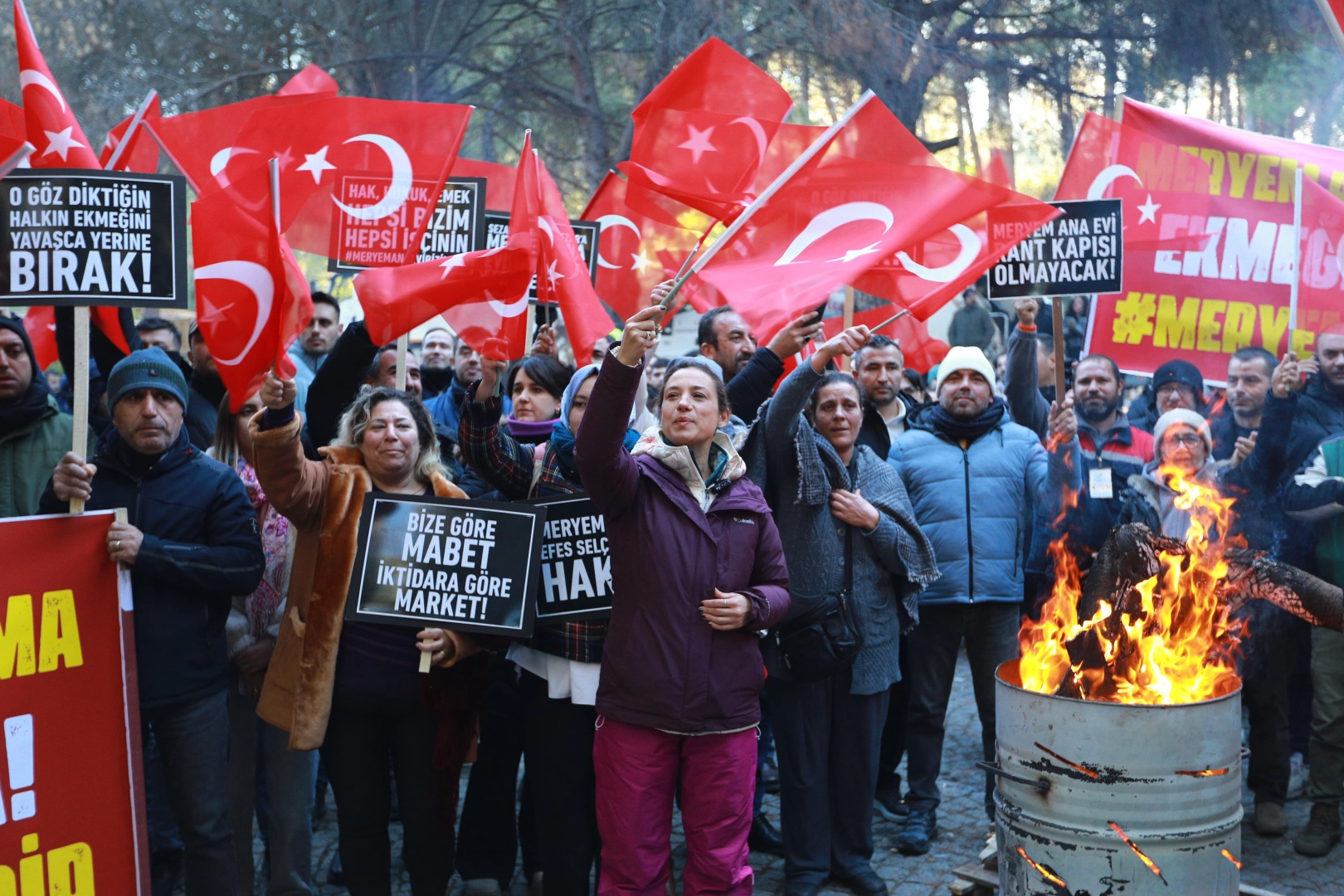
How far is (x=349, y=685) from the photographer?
4414 millimetres

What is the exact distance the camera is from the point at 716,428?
4.34 m

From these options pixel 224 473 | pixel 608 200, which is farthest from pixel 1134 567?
pixel 608 200

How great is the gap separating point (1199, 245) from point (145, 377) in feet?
17.3

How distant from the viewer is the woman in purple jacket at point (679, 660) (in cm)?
407

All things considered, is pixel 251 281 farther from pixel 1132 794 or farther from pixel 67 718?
A: pixel 1132 794

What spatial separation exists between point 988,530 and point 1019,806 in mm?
1944

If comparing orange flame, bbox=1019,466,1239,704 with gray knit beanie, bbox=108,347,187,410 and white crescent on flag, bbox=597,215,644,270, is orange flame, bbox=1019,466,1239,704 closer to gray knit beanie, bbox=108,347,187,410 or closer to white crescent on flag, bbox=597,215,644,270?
gray knit beanie, bbox=108,347,187,410

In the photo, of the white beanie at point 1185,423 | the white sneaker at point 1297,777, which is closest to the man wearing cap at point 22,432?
the white beanie at point 1185,423

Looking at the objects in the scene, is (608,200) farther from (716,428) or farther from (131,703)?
(131,703)

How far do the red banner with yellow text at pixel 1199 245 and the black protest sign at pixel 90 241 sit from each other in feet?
14.8

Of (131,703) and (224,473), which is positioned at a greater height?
(224,473)

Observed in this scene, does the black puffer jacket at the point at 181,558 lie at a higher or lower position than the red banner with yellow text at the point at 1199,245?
lower

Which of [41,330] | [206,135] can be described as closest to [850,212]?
[206,135]

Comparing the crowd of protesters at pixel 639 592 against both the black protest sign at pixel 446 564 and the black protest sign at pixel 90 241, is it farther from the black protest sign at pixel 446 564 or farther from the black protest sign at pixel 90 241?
the black protest sign at pixel 90 241
